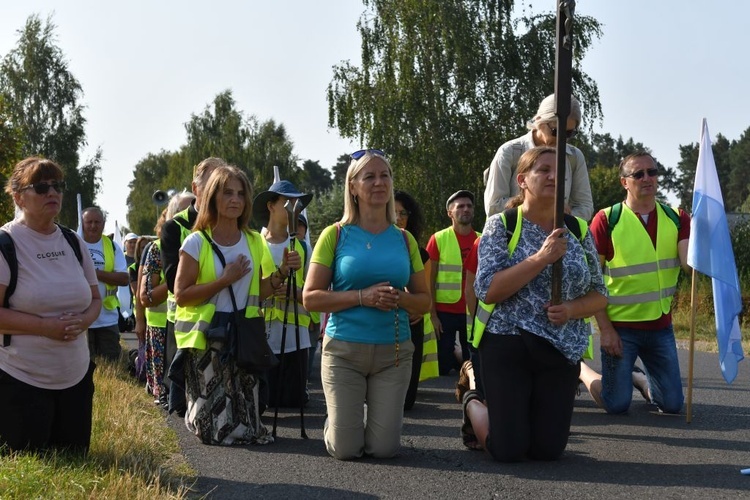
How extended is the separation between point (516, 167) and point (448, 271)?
344 cm

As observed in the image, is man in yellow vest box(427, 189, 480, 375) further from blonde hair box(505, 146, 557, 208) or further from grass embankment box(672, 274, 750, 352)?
grass embankment box(672, 274, 750, 352)

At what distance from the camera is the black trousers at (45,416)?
6.17 meters

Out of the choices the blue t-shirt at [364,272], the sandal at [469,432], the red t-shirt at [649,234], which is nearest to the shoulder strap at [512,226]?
the blue t-shirt at [364,272]

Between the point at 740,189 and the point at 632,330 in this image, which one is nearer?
the point at 632,330

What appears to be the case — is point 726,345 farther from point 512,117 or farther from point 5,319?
point 512,117

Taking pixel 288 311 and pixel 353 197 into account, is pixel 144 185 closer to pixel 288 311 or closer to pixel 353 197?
pixel 288 311

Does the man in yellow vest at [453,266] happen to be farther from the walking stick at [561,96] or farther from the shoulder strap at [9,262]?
the shoulder strap at [9,262]

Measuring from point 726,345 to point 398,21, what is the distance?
29.9 metres

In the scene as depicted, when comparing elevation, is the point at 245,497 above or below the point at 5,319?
below

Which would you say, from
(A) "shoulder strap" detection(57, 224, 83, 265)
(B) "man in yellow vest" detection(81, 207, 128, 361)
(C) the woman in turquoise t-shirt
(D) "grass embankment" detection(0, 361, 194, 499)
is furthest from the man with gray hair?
(B) "man in yellow vest" detection(81, 207, 128, 361)

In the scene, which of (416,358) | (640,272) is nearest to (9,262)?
(416,358)

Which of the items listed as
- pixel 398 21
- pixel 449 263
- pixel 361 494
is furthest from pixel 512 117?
pixel 361 494

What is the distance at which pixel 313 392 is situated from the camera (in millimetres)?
11016

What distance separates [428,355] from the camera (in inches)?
387
